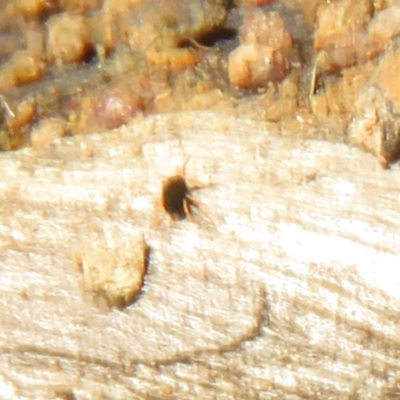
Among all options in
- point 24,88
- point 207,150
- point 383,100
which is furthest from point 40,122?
point 383,100

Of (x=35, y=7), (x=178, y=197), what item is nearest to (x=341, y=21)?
(x=178, y=197)

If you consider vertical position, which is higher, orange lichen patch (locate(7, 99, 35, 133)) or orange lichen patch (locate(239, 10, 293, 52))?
orange lichen patch (locate(239, 10, 293, 52))

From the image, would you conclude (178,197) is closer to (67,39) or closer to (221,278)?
(221,278)

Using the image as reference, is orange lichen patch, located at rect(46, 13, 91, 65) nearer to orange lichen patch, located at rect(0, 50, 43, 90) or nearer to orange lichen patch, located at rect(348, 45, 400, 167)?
orange lichen patch, located at rect(0, 50, 43, 90)

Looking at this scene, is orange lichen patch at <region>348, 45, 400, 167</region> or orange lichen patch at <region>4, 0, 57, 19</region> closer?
orange lichen patch at <region>348, 45, 400, 167</region>

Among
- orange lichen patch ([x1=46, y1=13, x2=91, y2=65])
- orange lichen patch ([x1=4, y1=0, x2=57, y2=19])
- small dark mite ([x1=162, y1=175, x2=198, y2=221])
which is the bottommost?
Result: small dark mite ([x1=162, y1=175, x2=198, y2=221])

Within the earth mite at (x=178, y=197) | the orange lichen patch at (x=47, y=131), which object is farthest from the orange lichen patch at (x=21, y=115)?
the earth mite at (x=178, y=197)

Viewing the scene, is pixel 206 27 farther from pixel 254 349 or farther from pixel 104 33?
pixel 254 349

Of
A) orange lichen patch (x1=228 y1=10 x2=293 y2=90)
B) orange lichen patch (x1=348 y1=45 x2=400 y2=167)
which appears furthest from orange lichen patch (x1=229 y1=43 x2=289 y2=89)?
orange lichen patch (x1=348 y1=45 x2=400 y2=167)
